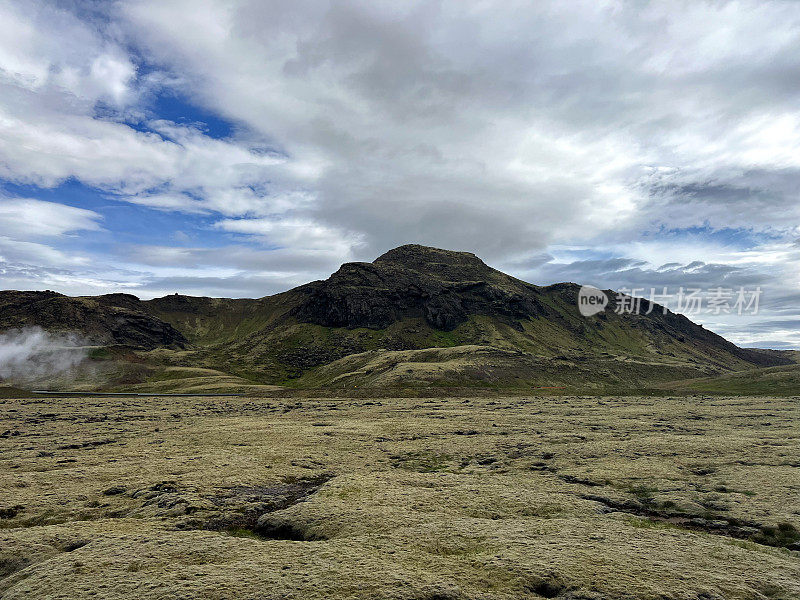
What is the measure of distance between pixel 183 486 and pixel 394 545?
734 inches

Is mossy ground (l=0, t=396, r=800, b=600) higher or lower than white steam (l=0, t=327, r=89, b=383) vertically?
higher

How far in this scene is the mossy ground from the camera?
1655cm

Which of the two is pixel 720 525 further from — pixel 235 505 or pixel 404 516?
pixel 235 505

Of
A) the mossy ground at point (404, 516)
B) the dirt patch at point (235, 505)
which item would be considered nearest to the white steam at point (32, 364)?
the mossy ground at point (404, 516)

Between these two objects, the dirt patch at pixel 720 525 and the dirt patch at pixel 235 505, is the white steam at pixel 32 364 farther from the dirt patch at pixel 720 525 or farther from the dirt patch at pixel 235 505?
the dirt patch at pixel 720 525

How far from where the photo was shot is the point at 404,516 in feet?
78.4

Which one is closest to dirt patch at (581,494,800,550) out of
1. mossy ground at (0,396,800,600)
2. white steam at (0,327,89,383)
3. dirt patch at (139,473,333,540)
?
mossy ground at (0,396,800,600)

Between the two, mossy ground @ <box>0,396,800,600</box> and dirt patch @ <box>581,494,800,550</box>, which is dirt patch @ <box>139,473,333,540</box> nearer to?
mossy ground @ <box>0,396,800,600</box>

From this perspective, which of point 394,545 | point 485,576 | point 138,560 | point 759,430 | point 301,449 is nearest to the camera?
point 485,576

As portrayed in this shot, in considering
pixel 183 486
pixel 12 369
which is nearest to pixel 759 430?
pixel 183 486

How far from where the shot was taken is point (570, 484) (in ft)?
102

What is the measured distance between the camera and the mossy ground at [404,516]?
16547mm

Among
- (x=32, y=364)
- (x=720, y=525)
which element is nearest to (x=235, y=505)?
(x=720, y=525)

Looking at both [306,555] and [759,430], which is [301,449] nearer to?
[306,555]
